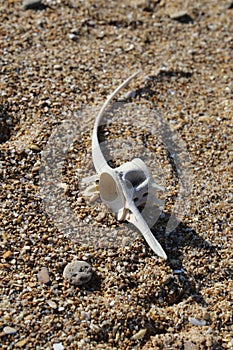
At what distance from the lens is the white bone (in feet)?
7.47

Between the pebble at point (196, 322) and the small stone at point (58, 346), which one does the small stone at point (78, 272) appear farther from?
the pebble at point (196, 322)

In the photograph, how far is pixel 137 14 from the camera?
3496 mm

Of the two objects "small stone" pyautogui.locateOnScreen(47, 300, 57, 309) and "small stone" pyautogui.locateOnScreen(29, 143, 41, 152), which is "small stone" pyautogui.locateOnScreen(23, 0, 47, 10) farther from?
"small stone" pyautogui.locateOnScreen(47, 300, 57, 309)

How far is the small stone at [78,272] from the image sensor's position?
2.18 metres

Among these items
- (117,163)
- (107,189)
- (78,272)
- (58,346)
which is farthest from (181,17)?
(58,346)

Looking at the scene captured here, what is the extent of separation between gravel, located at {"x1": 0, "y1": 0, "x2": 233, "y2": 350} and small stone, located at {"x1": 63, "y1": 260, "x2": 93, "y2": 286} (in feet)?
0.08

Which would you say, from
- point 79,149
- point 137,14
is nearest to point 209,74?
point 137,14

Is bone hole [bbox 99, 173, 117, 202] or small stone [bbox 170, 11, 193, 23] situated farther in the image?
small stone [bbox 170, 11, 193, 23]

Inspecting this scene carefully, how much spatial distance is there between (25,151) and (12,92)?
0.42m

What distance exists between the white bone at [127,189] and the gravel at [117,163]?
6 cm

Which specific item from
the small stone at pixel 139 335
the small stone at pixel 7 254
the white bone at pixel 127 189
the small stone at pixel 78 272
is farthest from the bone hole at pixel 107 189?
the small stone at pixel 139 335

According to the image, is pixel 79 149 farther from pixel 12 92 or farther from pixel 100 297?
pixel 100 297

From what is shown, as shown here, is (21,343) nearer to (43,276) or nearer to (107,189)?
(43,276)

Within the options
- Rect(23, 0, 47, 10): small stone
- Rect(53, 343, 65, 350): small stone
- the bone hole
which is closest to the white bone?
the bone hole
